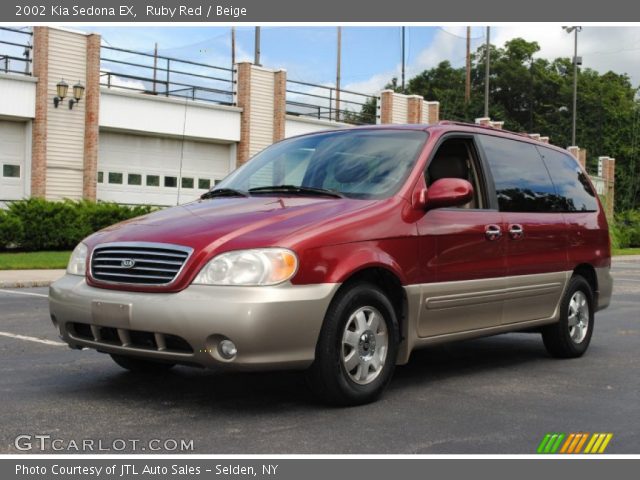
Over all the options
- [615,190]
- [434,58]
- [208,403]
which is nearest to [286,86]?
[434,58]

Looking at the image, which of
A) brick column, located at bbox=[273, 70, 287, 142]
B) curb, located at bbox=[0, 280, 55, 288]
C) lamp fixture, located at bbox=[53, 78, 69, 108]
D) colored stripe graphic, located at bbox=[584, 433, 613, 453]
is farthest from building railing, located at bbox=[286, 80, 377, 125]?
colored stripe graphic, located at bbox=[584, 433, 613, 453]

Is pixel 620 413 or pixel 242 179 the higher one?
pixel 242 179

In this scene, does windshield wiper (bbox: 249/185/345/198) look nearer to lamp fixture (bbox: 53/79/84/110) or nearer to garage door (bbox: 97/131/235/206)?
lamp fixture (bbox: 53/79/84/110)

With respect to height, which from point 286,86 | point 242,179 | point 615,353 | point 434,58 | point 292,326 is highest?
point 434,58

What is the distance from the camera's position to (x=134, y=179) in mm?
33062

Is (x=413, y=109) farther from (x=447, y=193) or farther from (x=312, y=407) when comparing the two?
(x=312, y=407)

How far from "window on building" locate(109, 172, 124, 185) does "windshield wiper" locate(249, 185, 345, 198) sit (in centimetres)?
2660

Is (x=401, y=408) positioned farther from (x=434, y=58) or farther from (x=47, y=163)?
(x=434, y=58)

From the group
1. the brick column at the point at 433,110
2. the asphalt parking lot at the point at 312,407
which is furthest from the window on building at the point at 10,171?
the brick column at the point at 433,110

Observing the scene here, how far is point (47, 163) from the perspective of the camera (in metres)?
29.8

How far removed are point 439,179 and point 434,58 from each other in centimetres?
6041

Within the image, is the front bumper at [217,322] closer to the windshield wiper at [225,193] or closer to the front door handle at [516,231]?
the windshield wiper at [225,193]

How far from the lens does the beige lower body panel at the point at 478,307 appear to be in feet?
20.3

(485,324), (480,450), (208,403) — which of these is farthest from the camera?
(485,324)
